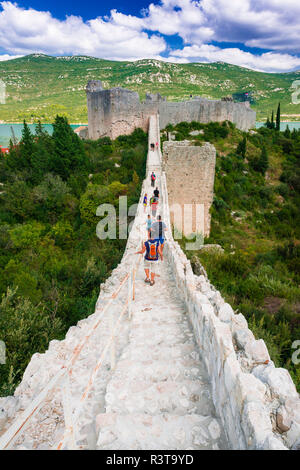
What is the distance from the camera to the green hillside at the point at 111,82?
8975 centimetres

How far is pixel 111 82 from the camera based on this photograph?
4031 inches

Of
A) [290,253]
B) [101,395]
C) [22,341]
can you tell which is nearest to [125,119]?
[290,253]

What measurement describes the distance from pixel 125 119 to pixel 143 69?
9770 cm

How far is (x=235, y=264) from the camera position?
10.3 meters

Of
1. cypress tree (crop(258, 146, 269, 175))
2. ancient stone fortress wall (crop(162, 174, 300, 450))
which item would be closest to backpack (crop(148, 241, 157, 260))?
ancient stone fortress wall (crop(162, 174, 300, 450))

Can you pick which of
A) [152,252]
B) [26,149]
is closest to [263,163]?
[26,149]

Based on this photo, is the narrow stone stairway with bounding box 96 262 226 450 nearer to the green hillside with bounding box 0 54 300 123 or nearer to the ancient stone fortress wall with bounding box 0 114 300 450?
the ancient stone fortress wall with bounding box 0 114 300 450

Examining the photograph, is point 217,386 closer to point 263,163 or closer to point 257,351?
point 257,351

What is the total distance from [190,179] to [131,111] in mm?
14349

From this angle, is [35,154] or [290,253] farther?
[35,154]

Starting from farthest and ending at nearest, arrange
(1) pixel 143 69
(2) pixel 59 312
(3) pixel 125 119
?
(1) pixel 143 69
(3) pixel 125 119
(2) pixel 59 312

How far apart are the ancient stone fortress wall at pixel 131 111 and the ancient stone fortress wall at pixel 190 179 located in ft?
41.7

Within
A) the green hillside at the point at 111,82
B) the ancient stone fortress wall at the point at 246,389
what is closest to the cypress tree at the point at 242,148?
the ancient stone fortress wall at the point at 246,389
